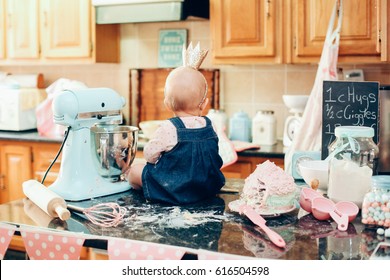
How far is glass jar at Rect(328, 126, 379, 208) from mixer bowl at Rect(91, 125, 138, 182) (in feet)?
2.15

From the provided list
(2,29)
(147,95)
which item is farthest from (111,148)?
(2,29)

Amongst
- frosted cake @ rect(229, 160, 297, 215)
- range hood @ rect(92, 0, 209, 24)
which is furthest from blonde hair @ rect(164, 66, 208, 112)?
range hood @ rect(92, 0, 209, 24)

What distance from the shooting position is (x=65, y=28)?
3.84 metres

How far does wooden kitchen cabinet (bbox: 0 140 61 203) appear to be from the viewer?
12.0 feet

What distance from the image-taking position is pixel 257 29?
3318 mm

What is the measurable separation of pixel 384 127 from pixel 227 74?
1627 mm

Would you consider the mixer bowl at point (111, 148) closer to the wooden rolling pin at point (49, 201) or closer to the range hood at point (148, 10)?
the wooden rolling pin at point (49, 201)

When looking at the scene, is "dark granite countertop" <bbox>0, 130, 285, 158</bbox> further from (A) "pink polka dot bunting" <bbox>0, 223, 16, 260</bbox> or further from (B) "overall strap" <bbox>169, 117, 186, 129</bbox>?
(A) "pink polka dot bunting" <bbox>0, 223, 16, 260</bbox>

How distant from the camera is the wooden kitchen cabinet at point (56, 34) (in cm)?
378

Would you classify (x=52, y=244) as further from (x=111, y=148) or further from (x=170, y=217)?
(x=111, y=148)

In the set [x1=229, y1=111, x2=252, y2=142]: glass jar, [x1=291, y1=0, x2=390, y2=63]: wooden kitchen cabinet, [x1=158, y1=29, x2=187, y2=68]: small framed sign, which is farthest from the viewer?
[x1=158, y1=29, x2=187, y2=68]: small framed sign
